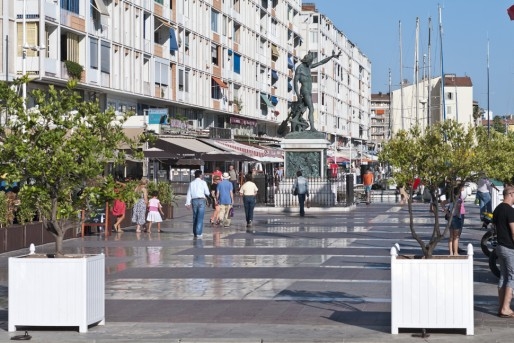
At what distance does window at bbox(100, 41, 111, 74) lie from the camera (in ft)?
178

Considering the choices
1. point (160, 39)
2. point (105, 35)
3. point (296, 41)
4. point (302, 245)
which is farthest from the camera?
point (296, 41)

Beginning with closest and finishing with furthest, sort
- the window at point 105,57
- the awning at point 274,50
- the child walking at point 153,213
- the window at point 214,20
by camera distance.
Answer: the child walking at point 153,213 < the window at point 105,57 < the window at point 214,20 < the awning at point 274,50

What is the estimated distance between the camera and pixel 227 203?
31.8 m

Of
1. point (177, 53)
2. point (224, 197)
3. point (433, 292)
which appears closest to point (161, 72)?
point (177, 53)

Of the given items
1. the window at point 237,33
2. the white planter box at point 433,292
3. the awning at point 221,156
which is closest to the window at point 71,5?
the awning at point 221,156

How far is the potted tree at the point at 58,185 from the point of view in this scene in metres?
12.5

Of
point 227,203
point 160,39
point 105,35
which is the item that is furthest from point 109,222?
point 160,39

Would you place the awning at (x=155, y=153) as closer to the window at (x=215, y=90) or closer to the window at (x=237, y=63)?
the window at (x=215, y=90)

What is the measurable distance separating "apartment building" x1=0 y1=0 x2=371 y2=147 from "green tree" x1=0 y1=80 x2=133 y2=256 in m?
17.6

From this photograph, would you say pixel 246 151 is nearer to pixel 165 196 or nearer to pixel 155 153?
Answer: pixel 155 153

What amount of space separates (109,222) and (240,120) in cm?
5647

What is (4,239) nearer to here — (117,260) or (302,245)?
(117,260)

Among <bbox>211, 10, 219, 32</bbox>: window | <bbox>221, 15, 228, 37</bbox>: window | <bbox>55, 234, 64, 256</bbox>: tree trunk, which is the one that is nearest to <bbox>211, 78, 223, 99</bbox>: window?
<bbox>211, 10, 219, 32</bbox>: window

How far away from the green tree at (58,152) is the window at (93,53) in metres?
39.7
